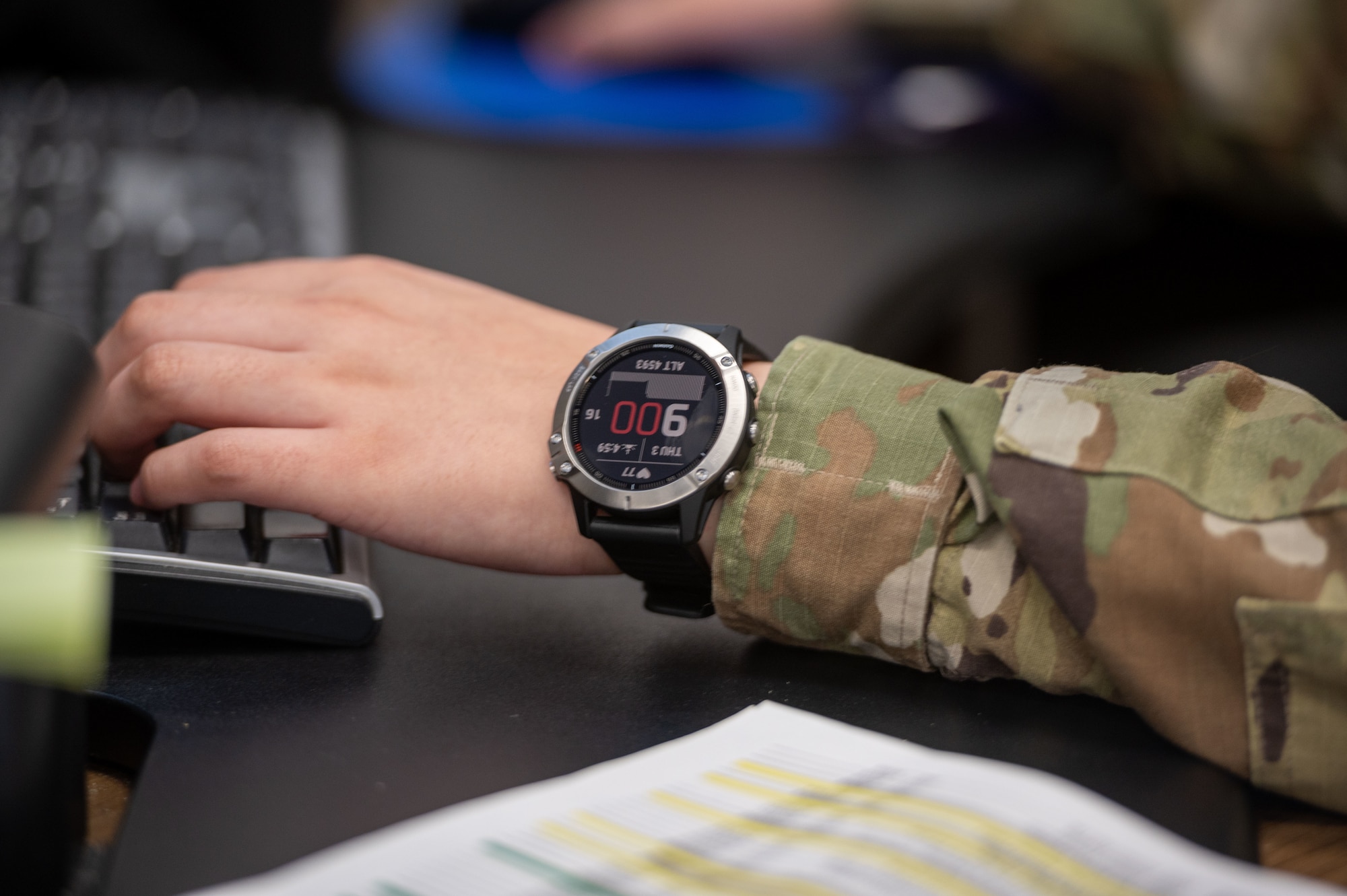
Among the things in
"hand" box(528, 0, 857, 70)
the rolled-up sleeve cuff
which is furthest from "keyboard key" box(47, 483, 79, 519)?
"hand" box(528, 0, 857, 70)

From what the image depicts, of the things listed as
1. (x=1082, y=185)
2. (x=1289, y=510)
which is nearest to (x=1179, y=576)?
(x=1289, y=510)

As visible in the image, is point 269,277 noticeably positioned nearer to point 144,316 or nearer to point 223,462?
point 144,316

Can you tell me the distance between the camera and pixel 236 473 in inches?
18.8

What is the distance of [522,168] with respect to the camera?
1.05 meters

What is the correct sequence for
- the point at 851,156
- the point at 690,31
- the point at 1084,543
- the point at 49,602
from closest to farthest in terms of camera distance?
the point at 49,602, the point at 1084,543, the point at 851,156, the point at 690,31

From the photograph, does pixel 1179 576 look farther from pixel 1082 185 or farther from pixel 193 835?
pixel 1082 185

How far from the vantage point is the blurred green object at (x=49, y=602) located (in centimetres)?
25

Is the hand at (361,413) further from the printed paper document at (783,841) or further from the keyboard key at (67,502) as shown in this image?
the printed paper document at (783,841)

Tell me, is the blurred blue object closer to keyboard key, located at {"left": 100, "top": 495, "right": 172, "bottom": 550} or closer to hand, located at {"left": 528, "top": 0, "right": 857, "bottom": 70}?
hand, located at {"left": 528, "top": 0, "right": 857, "bottom": 70}

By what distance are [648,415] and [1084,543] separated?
0.20 m

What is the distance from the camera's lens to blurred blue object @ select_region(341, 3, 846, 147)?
1.11 m

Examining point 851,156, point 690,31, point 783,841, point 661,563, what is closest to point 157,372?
point 661,563

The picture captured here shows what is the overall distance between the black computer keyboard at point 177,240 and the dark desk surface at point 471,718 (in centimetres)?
3

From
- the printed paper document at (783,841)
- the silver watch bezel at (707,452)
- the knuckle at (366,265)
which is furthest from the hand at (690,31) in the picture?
the printed paper document at (783,841)
